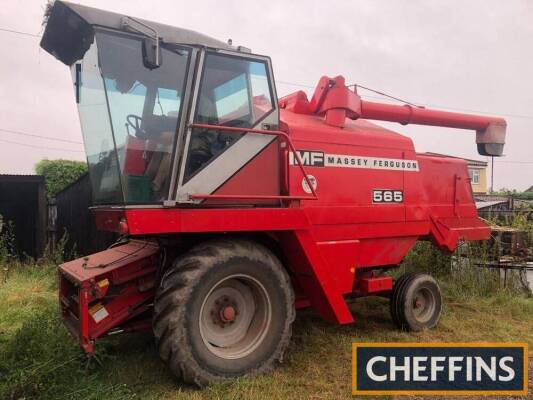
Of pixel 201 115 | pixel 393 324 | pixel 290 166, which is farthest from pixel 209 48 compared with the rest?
pixel 393 324

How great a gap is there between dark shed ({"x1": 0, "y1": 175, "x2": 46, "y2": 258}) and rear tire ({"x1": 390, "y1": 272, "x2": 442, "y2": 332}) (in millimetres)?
7245

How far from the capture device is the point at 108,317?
384cm

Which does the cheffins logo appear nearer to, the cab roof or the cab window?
the cab window

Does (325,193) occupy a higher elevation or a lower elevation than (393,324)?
higher

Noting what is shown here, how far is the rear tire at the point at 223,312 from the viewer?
3588mm

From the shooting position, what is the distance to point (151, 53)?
11.9ft

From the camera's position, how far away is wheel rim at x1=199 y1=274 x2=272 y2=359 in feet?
13.0

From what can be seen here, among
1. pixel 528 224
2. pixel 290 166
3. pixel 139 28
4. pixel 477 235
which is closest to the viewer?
pixel 139 28

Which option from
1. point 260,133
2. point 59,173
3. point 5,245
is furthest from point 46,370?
point 59,173

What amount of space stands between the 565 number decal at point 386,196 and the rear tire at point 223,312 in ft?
5.37

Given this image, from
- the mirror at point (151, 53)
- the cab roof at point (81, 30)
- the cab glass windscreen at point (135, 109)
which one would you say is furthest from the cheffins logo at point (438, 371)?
the cab roof at point (81, 30)

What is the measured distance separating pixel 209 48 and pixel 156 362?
2807mm

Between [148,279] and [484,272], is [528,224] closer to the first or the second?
[484,272]

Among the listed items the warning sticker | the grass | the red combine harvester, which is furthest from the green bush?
the warning sticker
